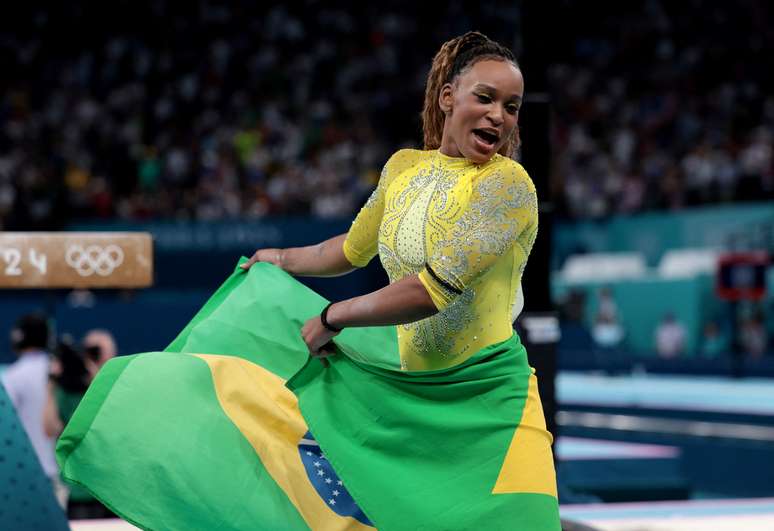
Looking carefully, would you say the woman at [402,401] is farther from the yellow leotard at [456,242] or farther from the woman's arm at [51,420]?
the woman's arm at [51,420]

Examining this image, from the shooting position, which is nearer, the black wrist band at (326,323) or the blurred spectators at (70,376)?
the black wrist band at (326,323)

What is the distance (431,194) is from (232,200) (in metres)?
13.6

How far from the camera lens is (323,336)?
9.52 ft

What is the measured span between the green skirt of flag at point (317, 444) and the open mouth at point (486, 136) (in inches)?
19.1

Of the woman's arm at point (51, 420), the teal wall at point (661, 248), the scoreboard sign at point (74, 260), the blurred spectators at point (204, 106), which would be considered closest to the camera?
the scoreboard sign at point (74, 260)

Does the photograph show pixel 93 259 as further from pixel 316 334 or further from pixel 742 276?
pixel 742 276

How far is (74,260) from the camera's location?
4.38 metres

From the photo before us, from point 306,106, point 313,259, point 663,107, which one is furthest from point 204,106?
point 313,259

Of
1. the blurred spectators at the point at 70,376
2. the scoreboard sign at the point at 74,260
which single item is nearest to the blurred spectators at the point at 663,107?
the blurred spectators at the point at 70,376

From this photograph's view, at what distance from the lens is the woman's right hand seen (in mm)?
3629

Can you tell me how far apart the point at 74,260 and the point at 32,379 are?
6.43ft

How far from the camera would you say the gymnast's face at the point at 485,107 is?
9.37ft

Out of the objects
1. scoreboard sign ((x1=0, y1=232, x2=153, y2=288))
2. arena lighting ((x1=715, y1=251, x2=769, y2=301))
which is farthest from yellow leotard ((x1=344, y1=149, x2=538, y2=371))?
arena lighting ((x1=715, y1=251, x2=769, y2=301))

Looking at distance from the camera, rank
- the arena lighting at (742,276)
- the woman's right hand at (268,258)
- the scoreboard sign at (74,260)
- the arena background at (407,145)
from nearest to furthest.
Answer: the woman's right hand at (268,258) < the scoreboard sign at (74,260) < the arena background at (407,145) < the arena lighting at (742,276)
